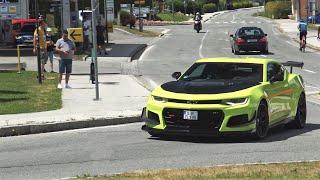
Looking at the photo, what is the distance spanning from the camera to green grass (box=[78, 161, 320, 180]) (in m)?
8.15

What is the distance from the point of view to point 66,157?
34.6 ft

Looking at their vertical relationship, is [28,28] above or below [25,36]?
above

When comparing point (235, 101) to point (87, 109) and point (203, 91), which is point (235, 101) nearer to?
point (203, 91)

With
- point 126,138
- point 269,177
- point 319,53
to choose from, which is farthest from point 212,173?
point 319,53

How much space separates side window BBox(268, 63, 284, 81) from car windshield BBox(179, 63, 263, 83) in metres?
0.20

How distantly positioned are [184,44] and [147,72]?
21030mm

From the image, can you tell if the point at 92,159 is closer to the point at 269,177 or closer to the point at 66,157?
the point at 66,157

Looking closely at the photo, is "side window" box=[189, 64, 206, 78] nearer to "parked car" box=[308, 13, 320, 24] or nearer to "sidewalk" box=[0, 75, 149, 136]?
"sidewalk" box=[0, 75, 149, 136]

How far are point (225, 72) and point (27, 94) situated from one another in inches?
313

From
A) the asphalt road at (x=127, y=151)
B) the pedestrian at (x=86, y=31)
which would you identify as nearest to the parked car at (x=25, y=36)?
the pedestrian at (x=86, y=31)

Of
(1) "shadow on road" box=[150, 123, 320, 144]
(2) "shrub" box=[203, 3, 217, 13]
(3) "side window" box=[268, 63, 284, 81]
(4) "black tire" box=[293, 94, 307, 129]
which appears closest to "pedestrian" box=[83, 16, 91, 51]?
(4) "black tire" box=[293, 94, 307, 129]

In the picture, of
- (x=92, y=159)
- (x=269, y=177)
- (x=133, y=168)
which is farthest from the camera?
(x=92, y=159)

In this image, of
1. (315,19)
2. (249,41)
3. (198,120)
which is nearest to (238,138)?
(198,120)

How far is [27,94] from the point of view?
18891 millimetres
